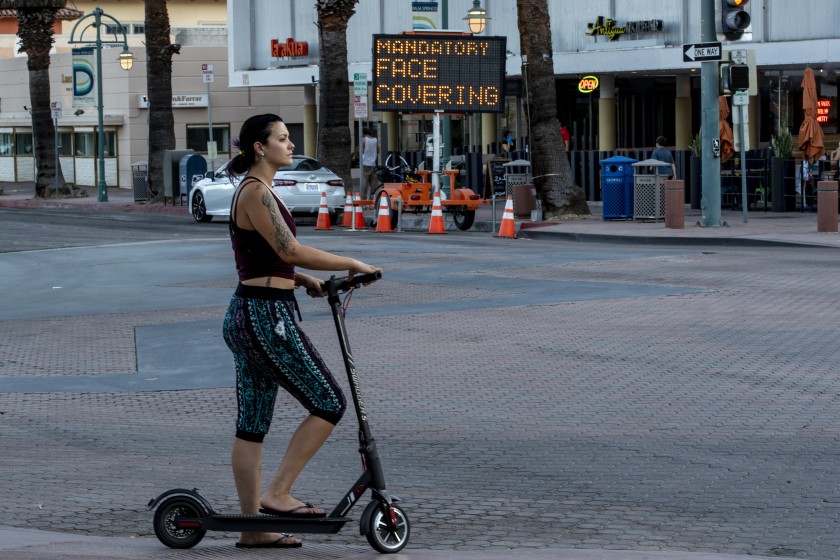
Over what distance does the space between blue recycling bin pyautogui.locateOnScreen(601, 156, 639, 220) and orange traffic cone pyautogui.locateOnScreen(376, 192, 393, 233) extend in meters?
4.48

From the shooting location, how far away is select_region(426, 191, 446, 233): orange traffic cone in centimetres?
2755

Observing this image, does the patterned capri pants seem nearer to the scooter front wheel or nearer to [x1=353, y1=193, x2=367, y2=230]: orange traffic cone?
the scooter front wheel

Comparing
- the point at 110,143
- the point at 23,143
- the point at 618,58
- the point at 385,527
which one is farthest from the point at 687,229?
the point at 23,143

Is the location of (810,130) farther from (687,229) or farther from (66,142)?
(66,142)

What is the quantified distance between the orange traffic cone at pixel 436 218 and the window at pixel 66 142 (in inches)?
1346

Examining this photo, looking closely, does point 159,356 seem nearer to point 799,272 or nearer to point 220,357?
point 220,357

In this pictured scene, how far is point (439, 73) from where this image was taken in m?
29.0

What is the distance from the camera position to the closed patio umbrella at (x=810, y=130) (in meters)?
30.1

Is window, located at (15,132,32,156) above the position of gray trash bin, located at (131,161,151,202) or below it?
above

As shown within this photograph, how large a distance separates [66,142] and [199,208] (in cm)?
2771

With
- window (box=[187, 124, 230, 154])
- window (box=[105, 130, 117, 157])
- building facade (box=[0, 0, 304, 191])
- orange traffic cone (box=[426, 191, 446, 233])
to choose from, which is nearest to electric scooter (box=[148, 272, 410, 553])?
orange traffic cone (box=[426, 191, 446, 233])

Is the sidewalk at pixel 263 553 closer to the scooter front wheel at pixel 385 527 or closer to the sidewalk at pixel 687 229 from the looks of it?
the scooter front wheel at pixel 385 527

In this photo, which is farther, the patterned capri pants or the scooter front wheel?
the patterned capri pants

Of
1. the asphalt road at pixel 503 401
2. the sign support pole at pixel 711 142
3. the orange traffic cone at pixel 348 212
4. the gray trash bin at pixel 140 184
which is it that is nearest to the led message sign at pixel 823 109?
the sign support pole at pixel 711 142
